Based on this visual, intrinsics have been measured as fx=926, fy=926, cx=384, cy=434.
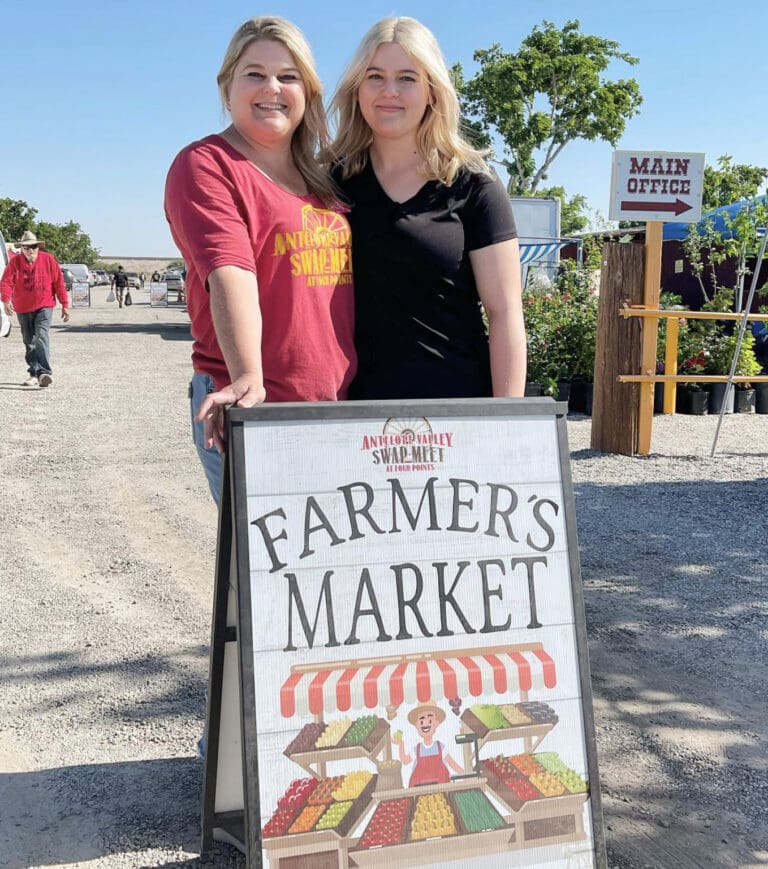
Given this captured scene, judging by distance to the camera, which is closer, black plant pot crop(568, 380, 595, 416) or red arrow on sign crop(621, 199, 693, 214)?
red arrow on sign crop(621, 199, 693, 214)

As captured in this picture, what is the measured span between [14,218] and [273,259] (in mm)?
74502

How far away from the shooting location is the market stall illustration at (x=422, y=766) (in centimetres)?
191

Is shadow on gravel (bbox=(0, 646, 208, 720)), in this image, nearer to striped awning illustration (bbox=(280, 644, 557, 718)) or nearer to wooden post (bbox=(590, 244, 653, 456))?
striped awning illustration (bbox=(280, 644, 557, 718))

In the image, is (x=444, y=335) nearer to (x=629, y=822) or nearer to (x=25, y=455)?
(x=629, y=822)

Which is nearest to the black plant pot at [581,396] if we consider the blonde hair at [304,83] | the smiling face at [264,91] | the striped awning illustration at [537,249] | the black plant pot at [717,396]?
the black plant pot at [717,396]

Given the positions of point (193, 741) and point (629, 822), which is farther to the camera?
point (193, 741)

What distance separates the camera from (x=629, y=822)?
8.66 ft

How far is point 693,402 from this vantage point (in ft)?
34.4

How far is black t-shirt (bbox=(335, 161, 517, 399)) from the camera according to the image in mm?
2260

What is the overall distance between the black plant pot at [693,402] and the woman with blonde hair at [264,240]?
29.3 ft

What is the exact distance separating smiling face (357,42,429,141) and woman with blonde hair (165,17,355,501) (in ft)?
0.47

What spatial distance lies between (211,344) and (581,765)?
130 cm

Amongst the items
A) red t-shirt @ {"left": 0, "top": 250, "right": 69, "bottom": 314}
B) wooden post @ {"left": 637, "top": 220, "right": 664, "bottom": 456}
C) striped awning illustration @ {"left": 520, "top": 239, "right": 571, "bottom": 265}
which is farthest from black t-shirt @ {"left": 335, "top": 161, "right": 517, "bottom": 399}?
striped awning illustration @ {"left": 520, "top": 239, "right": 571, "bottom": 265}

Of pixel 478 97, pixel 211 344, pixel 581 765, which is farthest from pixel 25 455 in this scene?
pixel 478 97
